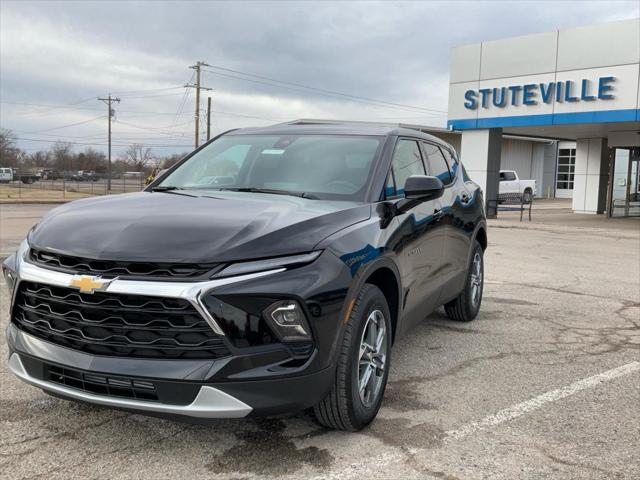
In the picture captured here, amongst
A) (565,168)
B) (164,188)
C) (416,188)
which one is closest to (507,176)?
Answer: (565,168)

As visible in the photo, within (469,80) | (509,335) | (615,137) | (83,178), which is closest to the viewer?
(509,335)

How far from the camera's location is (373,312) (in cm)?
350

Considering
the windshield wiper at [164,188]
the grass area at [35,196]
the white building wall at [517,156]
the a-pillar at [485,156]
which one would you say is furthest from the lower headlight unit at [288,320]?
the white building wall at [517,156]

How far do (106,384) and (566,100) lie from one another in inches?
742

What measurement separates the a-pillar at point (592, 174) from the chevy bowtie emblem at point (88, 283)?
2621 centimetres

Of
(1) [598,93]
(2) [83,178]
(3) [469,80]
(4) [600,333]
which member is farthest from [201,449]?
(2) [83,178]

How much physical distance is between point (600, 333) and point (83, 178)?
66948 millimetres

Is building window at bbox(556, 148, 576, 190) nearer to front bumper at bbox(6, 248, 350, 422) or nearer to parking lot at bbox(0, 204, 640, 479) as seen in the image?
parking lot at bbox(0, 204, 640, 479)

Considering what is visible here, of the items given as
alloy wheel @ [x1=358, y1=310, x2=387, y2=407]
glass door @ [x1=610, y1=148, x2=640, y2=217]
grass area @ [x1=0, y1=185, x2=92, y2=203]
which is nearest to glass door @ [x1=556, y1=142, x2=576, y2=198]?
glass door @ [x1=610, y1=148, x2=640, y2=217]

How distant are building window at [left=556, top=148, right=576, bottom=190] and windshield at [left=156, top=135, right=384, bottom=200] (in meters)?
47.0

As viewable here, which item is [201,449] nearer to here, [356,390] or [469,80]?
[356,390]

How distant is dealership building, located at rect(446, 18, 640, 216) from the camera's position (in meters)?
17.8

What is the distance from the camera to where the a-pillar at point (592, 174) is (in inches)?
1019

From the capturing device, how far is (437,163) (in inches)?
216
